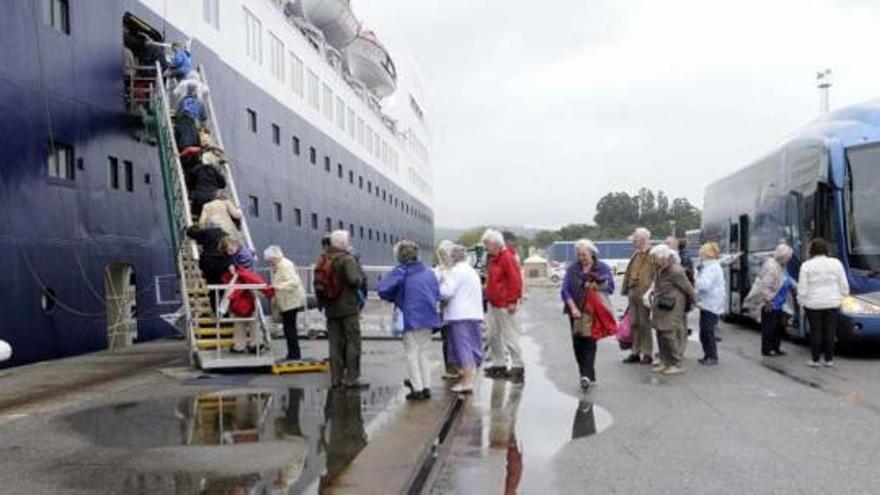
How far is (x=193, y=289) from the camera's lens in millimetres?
12359

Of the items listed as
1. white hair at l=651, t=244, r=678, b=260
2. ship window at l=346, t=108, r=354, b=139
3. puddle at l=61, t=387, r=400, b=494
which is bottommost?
puddle at l=61, t=387, r=400, b=494

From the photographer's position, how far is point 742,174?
62.0ft

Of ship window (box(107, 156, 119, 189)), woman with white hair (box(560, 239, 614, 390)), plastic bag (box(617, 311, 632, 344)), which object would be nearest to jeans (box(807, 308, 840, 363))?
plastic bag (box(617, 311, 632, 344))

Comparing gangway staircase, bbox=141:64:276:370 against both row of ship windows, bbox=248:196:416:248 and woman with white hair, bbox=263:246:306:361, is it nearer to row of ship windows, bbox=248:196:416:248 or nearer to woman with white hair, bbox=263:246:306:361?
woman with white hair, bbox=263:246:306:361

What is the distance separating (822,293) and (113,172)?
1143 centimetres

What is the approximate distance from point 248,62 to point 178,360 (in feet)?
40.0

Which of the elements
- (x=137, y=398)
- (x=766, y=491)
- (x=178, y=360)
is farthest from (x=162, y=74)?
(x=766, y=491)

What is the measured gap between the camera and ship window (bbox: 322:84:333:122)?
106 feet

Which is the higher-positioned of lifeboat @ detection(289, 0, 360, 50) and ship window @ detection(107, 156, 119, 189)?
lifeboat @ detection(289, 0, 360, 50)

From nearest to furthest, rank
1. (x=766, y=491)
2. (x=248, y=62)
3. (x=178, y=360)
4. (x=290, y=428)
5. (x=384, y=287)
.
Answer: (x=766, y=491), (x=290, y=428), (x=384, y=287), (x=178, y=360), (x=248, y=62)

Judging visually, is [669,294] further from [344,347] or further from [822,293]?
[344,347]

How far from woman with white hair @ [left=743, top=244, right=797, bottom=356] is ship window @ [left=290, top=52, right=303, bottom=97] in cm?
1799

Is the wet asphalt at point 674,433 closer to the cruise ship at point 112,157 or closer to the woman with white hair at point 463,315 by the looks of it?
the woman with white hair at point 463,315

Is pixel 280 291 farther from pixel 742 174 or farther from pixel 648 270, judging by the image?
pixel 742 174
